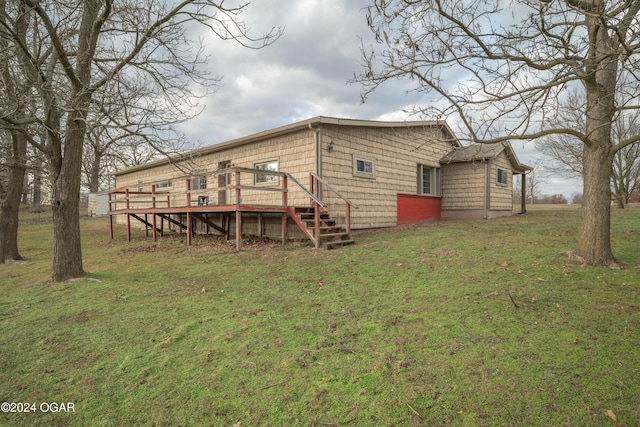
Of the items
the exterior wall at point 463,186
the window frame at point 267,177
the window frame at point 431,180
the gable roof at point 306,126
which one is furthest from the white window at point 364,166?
the exterior wall at point 463,186

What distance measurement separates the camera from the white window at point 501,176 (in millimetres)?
15911

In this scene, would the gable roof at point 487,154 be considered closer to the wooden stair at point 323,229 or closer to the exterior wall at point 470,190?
the exterior wall at point 470,190

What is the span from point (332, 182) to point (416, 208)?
518cm

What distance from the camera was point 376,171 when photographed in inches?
464

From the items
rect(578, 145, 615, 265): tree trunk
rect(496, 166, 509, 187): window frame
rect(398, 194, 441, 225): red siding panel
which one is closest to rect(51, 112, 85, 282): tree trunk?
rect(578, 145, 615, 265): tree trunk

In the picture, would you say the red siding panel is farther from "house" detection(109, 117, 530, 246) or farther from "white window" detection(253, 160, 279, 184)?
"white window" detection(253, 160, 279, 184)

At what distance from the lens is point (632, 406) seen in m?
2.39

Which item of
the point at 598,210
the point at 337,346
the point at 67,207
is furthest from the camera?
the point at 67,207

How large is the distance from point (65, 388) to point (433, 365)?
10.7 feet

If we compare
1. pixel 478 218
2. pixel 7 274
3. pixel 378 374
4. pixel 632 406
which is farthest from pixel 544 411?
pixel 478 218

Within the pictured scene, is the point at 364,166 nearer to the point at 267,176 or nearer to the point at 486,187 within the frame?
the point at 267,176

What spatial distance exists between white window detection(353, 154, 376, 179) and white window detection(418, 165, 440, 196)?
Answer: 12.0 ft

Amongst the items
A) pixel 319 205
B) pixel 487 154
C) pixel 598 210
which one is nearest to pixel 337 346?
pixel 598 210

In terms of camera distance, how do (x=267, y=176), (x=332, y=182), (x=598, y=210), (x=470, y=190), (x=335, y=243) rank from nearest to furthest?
(x=598, y=210) → (x=335, y=243) → (x=332, y=182) → (x=267, y=176) → (x=470, y=190)
